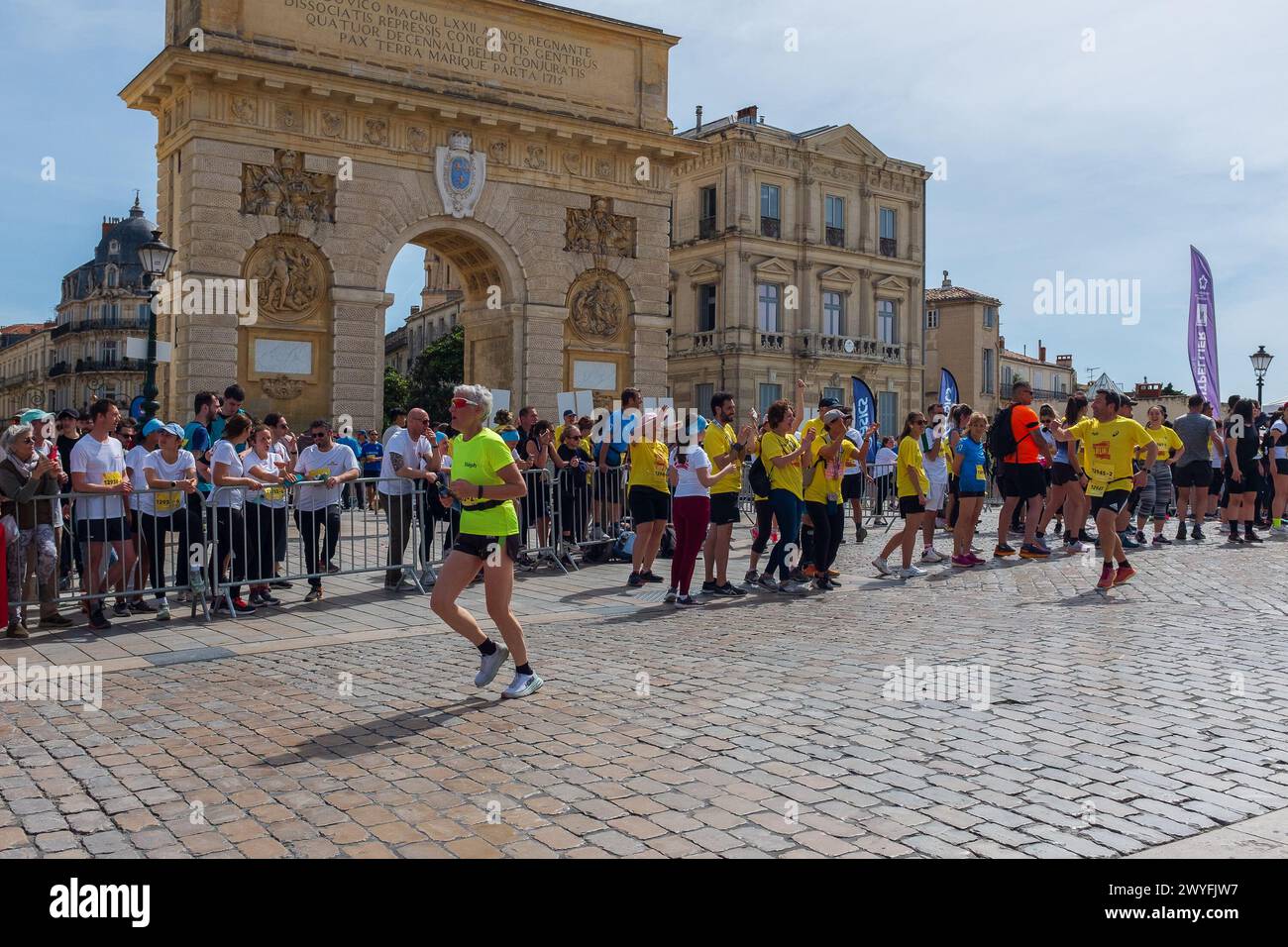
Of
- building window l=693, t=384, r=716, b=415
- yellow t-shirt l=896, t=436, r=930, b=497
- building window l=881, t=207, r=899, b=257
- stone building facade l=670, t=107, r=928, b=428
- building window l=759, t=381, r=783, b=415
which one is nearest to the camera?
yellow t-shirt l=896, t=436, r=930, b=497

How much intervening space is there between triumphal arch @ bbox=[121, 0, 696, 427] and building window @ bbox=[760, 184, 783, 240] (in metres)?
17.9

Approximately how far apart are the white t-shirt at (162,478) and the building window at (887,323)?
143ft

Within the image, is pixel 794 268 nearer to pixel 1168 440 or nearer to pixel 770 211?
pixel 770 211

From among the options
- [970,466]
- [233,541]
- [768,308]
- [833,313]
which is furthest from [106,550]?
[833,313]

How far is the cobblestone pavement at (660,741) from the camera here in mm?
4488

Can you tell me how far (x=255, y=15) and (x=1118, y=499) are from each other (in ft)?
67.6

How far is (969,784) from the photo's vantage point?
5051 millimetres

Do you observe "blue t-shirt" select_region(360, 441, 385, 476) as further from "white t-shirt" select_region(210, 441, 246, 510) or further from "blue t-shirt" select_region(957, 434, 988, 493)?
"blue t-shirt" select_region(957, 434, 988, 493)

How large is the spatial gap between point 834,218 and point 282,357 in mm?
30756

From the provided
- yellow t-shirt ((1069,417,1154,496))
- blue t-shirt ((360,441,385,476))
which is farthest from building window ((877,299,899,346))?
yellow t-shirt ((1069,417,1154,496))

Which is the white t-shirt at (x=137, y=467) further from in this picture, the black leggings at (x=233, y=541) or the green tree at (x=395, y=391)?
the green tree at (x=395, y=391)

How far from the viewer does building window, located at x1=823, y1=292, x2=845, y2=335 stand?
50031 millimetres

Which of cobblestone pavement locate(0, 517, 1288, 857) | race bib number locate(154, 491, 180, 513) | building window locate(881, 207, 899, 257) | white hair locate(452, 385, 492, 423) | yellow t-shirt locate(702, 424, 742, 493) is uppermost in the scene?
building window locate(881, 207, 899, 257)

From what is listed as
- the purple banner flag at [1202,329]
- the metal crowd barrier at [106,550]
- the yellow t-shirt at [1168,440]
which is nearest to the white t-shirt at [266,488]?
the metal crowd barrier at [106,550]
